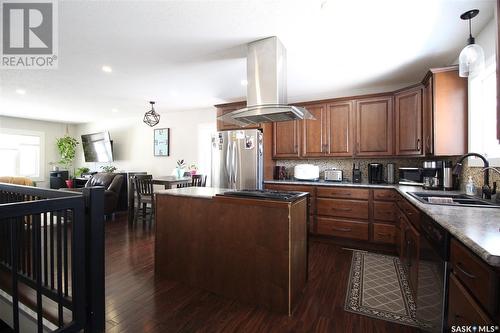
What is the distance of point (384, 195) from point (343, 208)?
551 mm

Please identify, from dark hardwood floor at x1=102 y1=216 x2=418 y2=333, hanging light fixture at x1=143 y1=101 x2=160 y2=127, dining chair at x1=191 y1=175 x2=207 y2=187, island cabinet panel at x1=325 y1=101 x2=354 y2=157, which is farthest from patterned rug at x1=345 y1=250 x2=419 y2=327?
hanging light fixture at x1=143 y1=101 x2=160 y2=127

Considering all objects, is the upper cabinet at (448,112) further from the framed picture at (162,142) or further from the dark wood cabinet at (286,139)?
the framed picture at (162,142)

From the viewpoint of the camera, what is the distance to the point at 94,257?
1315 millimetres

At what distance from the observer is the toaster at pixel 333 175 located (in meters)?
3.72

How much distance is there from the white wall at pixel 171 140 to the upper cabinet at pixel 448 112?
3.92 meters

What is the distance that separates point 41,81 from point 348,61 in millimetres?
4468

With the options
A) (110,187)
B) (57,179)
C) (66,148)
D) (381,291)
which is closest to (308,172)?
(381,291)

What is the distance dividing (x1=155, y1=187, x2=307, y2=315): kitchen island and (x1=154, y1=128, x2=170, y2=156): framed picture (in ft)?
11.9

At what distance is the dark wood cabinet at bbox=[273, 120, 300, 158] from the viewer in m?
3.93

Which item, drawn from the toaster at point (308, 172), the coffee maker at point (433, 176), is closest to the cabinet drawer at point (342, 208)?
the toaster at point (308, 172)

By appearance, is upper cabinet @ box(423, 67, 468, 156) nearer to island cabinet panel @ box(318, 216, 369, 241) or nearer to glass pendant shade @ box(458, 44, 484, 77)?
glass pendant shade @ box(458, 44, 484, 77)

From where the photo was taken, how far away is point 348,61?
8.97 feet

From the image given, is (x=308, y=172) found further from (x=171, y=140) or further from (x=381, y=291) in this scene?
(x=171, y=140)

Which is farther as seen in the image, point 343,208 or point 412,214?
point 343,208
